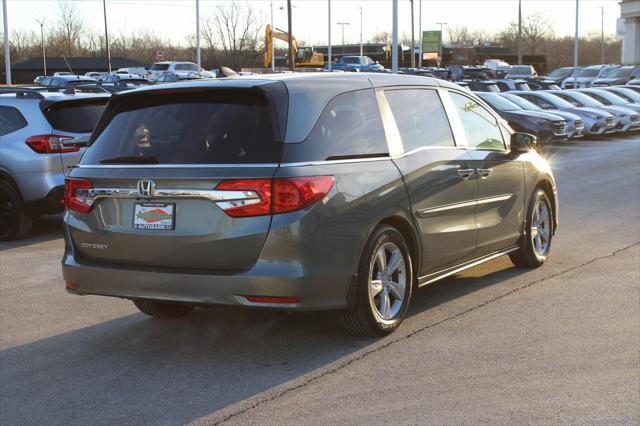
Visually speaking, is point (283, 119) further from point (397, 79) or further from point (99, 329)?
point (99, 329)

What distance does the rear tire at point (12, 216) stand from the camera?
1048cm

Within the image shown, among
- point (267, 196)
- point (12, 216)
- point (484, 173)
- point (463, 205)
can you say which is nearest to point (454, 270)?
point (463, 205)

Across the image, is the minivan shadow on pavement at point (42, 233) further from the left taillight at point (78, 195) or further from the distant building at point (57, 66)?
the distant building at point (57, 66)

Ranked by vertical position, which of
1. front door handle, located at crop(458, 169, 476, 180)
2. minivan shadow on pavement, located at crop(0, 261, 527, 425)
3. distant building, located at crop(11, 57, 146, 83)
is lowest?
minivan shadow on pavement, located at crop(0, 261, 527, 425)

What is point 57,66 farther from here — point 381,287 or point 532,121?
point 381,287

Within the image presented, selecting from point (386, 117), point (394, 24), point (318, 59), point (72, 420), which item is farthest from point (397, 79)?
point (318, 59)

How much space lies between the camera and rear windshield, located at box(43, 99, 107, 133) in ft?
34.6

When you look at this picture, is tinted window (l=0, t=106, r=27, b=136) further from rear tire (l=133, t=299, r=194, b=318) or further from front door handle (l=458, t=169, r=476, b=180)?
front door handle (l=458, t=169, r=476, b=180)

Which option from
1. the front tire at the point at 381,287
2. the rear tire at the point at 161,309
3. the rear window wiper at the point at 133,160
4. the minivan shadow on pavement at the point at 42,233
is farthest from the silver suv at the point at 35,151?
the front tire at the point at 381,287

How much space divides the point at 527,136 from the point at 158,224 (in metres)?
3.68

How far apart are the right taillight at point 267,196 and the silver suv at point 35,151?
19.0 feet

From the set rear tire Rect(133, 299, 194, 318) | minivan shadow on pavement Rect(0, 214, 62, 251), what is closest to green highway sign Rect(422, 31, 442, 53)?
minivan shadow on pavement Rect(0, 214, 62, 251)

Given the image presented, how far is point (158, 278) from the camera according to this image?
5.33 meters

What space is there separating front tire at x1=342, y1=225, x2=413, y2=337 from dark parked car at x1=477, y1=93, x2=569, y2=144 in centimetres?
1688
